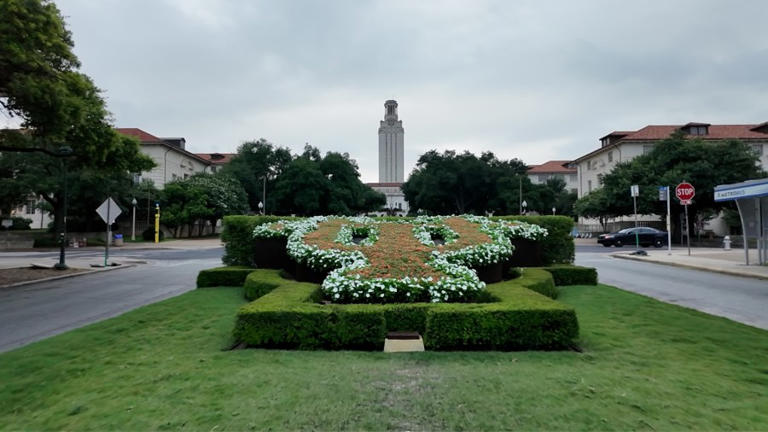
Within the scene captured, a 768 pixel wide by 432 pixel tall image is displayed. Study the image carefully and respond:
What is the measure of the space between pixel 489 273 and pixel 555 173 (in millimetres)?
87050

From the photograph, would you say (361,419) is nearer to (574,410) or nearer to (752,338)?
(574,410)

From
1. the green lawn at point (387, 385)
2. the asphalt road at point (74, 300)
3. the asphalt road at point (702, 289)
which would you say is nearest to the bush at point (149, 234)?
the asphalt road at point (74, 300)

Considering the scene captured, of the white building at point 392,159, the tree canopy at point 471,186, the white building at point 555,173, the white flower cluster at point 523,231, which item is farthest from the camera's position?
the white building at point 392,159

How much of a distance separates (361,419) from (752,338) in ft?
18.0

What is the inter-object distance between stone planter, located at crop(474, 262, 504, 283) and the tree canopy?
49.4m

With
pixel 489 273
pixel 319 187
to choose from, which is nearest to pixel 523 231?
pixel 489 273

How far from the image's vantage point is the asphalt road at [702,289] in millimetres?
7641

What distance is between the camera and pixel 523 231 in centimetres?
1027

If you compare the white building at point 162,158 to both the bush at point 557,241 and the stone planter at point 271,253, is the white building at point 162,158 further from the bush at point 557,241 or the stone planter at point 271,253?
the bush at point 557,241

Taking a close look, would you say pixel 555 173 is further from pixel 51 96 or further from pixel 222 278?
pixel 51 96

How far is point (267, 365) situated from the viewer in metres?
4.32

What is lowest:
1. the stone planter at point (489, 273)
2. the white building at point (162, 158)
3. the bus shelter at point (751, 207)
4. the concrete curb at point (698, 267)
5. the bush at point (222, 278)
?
the concrete curb at point (698, 267)

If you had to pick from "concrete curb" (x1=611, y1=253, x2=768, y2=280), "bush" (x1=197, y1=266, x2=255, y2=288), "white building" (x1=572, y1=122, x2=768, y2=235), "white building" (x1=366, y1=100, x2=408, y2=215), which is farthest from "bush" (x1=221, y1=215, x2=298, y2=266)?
"white building" (x1=366, y1=100, x2=408, y2=215)

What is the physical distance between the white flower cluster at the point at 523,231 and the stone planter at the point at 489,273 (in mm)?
1637
